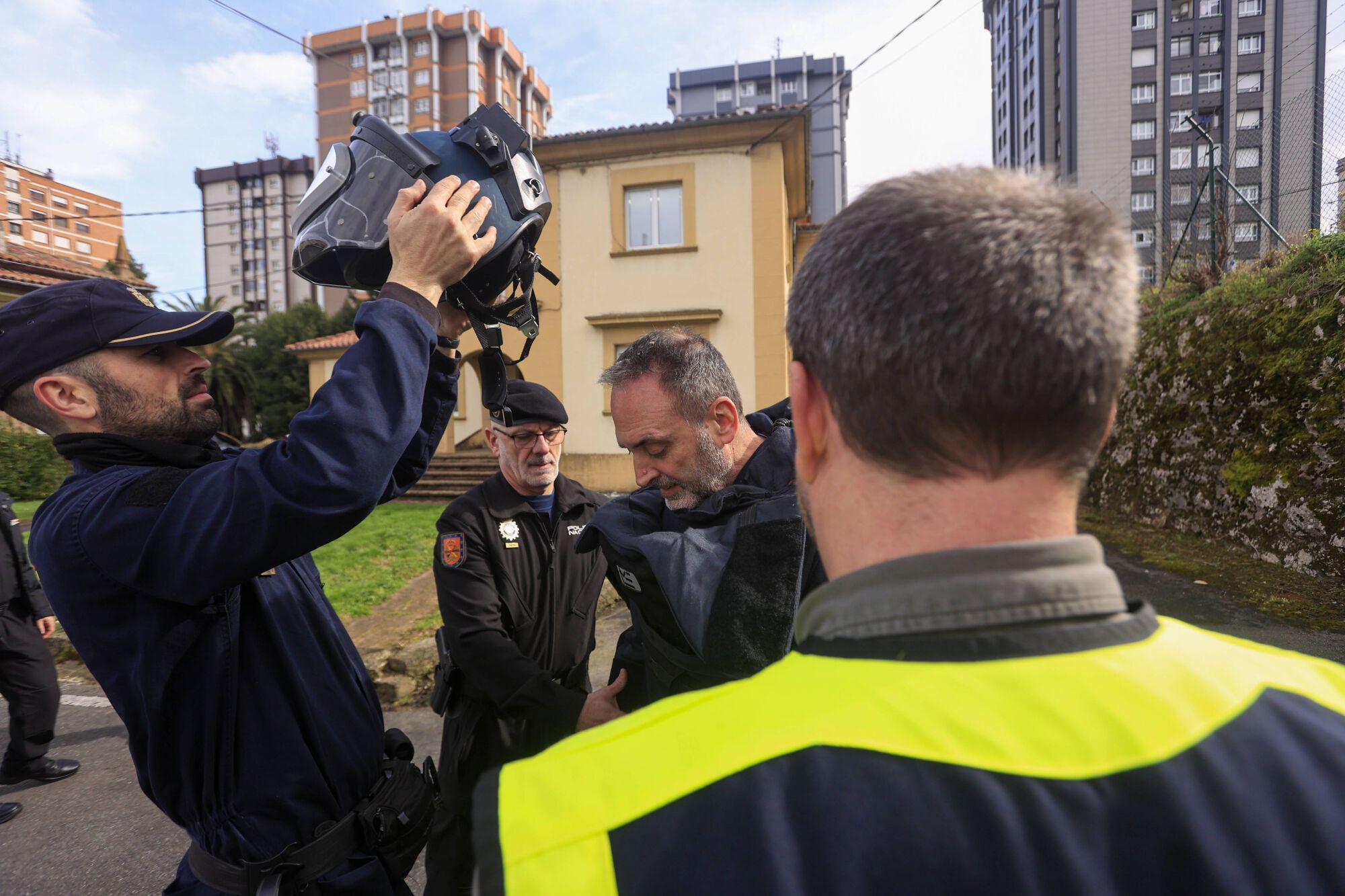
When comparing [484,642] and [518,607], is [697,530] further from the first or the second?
[518,607]

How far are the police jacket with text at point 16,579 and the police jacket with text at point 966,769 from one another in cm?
481

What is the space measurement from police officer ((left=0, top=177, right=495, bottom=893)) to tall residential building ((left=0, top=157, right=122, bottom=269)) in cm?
7964

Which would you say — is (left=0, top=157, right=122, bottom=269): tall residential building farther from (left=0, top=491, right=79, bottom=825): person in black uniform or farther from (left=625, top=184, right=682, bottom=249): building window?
(left=0, top=491, right=79, bottom=825): person in black uniform

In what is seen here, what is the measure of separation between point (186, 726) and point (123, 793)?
327 centimetres

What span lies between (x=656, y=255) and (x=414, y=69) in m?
55.1

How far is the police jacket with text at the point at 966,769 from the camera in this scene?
541 mm

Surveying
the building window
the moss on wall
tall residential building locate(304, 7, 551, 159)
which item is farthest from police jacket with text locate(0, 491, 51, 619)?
tall residential building locate(304, 7, 551, 159)

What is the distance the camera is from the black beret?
9.50ft

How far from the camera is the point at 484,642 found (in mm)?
2400

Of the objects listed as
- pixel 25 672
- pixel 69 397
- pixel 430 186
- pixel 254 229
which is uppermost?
pixel 254 229

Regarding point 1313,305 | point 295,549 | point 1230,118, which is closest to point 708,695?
point 295,549

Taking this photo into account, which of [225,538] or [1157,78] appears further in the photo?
[1157,78]

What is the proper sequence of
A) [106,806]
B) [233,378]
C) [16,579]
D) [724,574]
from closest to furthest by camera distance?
[724,574], [106,806], [16,579], [233,378]

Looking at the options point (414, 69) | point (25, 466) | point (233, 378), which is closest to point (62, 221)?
point (414, 69)
